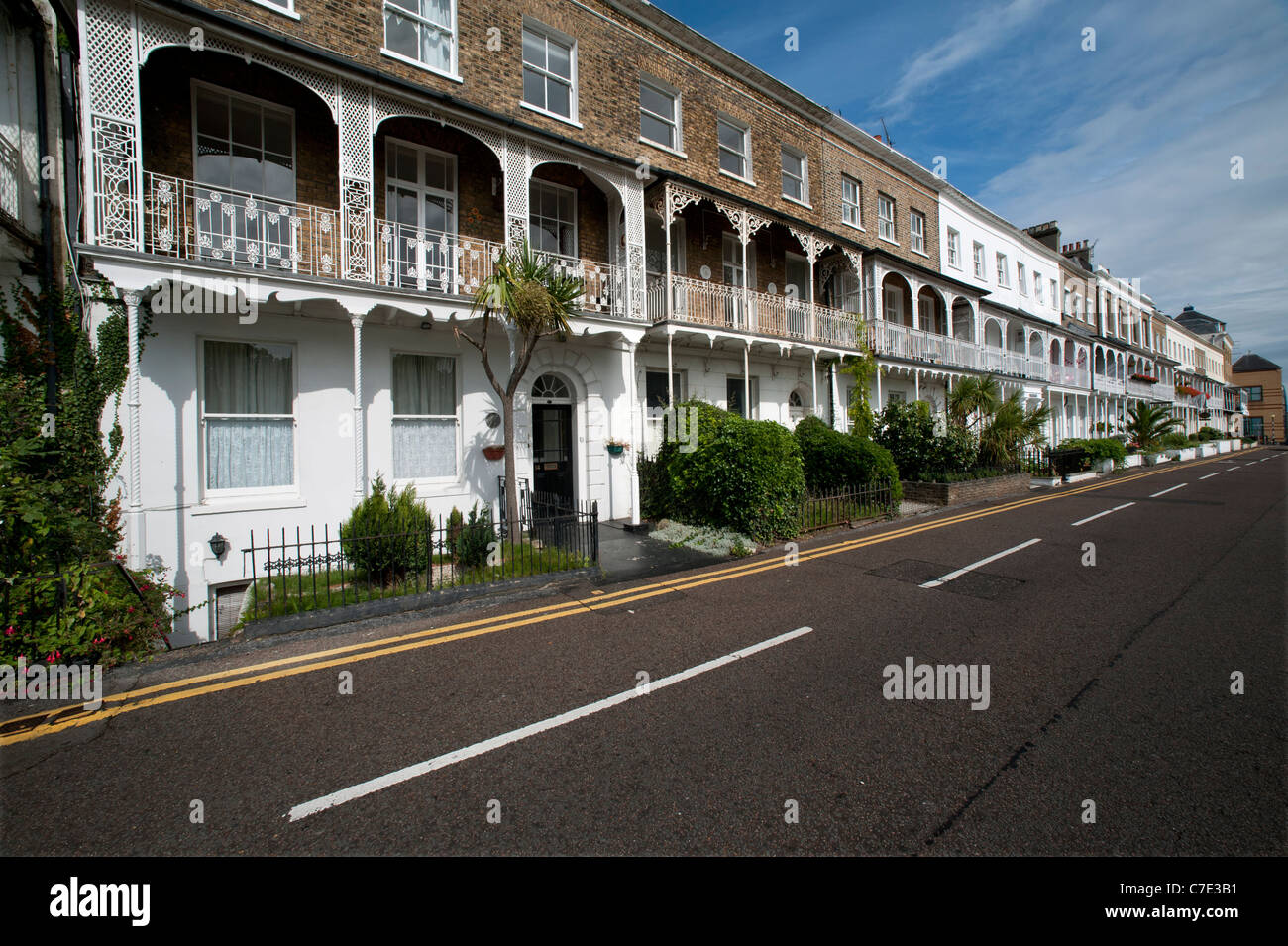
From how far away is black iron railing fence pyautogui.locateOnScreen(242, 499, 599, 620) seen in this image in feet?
21.5

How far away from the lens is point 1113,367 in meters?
37.8

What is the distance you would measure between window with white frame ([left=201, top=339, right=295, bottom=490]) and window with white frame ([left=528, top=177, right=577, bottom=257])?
580 cm

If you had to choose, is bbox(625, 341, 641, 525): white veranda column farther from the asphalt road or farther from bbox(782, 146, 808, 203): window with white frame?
bbox(782, 146, 808, 203): window with white frame

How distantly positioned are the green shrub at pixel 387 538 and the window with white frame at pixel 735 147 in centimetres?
1352

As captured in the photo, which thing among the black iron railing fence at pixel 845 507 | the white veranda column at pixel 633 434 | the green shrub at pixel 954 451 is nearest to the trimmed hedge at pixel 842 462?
the black iron railing fence at pixel 845 507

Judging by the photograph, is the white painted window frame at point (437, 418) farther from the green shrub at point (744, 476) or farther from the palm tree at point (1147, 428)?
the palm tree at point (1147, 428)

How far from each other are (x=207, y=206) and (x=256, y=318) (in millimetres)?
1607

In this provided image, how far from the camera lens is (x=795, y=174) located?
18.4 metres

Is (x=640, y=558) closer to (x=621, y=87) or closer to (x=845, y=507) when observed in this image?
(x=845, y=507)

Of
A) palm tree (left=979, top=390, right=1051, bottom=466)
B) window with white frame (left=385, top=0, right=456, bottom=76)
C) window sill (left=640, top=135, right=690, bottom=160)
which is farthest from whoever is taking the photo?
palm tree (left=979, top=390, right=1051, bottom=466)

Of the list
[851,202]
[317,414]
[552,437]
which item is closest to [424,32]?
[317,414]

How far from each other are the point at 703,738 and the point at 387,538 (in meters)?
5.11

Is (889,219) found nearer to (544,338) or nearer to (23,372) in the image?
(544,338)

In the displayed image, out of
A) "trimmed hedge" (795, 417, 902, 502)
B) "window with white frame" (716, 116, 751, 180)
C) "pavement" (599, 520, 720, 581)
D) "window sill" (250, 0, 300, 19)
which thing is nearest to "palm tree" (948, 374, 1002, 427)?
"trimmed hedge" (795, 417, 902, 502)
